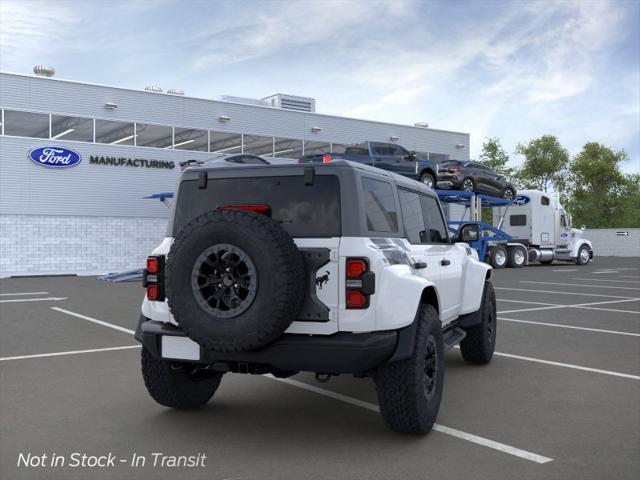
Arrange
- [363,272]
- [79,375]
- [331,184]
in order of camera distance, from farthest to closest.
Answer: [79,375]
[331,184]
[363,272]

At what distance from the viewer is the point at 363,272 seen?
4492 mm

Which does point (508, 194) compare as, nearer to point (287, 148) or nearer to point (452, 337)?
point (287, 148)

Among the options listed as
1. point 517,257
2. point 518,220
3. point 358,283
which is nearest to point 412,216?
point 358,283

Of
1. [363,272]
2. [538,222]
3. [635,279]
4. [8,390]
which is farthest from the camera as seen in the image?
[538,222]

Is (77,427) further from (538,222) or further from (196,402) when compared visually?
(538,222)

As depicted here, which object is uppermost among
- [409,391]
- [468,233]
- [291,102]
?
[291,102]

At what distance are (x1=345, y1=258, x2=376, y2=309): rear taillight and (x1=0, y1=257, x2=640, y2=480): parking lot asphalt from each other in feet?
3.27

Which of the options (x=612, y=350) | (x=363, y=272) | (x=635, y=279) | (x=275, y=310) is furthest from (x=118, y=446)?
(x=635, y=279)

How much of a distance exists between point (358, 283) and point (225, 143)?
2785 centimetres

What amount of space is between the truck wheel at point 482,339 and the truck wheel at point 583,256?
2788 centimetres

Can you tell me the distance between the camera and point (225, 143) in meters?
31.5

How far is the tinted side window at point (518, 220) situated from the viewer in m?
32.1

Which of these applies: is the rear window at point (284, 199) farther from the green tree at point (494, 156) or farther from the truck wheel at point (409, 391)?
the green tree at point (494, 156)

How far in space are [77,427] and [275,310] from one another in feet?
6.54
